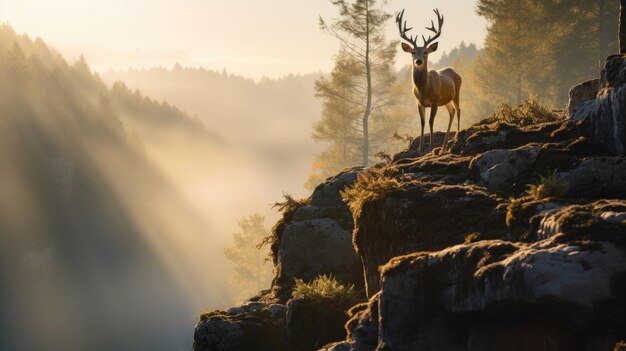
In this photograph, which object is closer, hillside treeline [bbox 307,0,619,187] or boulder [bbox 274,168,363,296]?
boulder [bbox 274,168,363,296]

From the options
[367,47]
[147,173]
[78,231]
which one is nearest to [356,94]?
[367,47]

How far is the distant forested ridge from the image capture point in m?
74.3

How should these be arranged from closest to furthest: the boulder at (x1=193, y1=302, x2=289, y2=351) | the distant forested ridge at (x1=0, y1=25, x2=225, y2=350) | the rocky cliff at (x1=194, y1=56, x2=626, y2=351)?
the rocky cliff at (x1=194, y1=56, x2=626, y2=351) → the boulder at (x1=193, y1=302, x2=289, y2=351) → the distant forested ridge at (x1=0, y1=25, x2=225, y2=350)

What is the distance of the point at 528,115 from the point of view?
14.3 metres

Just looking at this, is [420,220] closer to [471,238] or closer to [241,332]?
[471,238]

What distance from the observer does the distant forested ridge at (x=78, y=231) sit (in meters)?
74.3

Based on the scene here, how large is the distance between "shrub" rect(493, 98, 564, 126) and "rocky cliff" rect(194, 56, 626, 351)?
0.05m

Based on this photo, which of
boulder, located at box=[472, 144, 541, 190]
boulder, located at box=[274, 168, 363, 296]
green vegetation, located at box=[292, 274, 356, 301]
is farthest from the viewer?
boulder, located at box=[274, 168, 363, 296]

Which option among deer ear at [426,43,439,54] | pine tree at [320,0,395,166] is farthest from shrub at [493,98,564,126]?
pine tree at [320,0,395,166]

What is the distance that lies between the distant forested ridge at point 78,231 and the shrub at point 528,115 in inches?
2398

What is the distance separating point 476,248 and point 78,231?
3579 inches

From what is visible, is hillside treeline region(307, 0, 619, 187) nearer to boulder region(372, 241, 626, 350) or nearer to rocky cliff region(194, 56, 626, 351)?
rocky cliff region(194, 56, 626, 351)

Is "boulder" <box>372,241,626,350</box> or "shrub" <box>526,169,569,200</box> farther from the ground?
"shrub" <box>526,169,569,200</box>

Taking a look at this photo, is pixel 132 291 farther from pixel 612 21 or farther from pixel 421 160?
pixel 421 160
